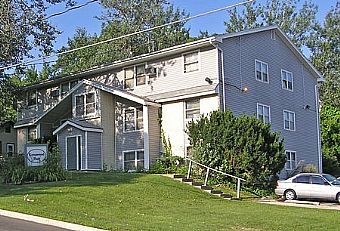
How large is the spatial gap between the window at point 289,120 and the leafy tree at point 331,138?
8002mm

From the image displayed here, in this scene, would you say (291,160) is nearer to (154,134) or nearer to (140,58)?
(154,134)

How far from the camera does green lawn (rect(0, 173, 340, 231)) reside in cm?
1545

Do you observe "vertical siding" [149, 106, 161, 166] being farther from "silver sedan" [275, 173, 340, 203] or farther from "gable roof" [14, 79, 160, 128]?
"silver sedan" [275, 173, 340, 203]

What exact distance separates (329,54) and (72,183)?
41.7m

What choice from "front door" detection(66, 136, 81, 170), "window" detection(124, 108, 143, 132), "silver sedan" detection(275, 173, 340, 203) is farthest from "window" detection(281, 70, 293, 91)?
"front door" detection(66, 136, 81, 170)

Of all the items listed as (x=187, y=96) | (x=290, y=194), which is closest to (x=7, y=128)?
(x=187, y=96)

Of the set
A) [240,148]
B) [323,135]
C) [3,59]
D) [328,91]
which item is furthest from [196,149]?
[328,91]

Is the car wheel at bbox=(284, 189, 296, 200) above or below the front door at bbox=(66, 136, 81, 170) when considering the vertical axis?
below

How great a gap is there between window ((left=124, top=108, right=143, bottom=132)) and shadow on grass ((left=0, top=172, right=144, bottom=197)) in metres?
7.57

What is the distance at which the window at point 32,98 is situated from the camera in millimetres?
41562

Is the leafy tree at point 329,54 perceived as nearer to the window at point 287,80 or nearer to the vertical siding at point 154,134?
the window at point 287,80

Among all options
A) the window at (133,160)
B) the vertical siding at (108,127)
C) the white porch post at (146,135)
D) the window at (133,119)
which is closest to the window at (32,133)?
the vertical siding at (108,127)

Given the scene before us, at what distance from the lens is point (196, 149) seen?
29.2 meters

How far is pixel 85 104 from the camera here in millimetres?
35344
